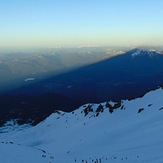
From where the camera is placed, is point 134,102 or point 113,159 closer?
point 113,159

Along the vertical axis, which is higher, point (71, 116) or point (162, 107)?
point (162, 107)

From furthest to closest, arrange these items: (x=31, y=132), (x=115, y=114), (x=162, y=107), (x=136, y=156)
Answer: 1. (x=31, y=132)
2. (x=115, y=114)
3. (x=162, y=107)
4. (x=136, y=156)

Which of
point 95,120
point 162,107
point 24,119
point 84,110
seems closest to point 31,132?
point 84,110

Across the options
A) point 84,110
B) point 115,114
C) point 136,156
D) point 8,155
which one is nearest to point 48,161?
point 8,155

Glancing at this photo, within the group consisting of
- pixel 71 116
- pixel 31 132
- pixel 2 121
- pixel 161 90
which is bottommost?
pixel 2 121

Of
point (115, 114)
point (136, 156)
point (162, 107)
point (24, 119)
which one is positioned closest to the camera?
point (136, 156)

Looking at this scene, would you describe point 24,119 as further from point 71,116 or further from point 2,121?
point 71,116

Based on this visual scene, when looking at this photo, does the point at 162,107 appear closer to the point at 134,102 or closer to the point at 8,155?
the point at 134,102
